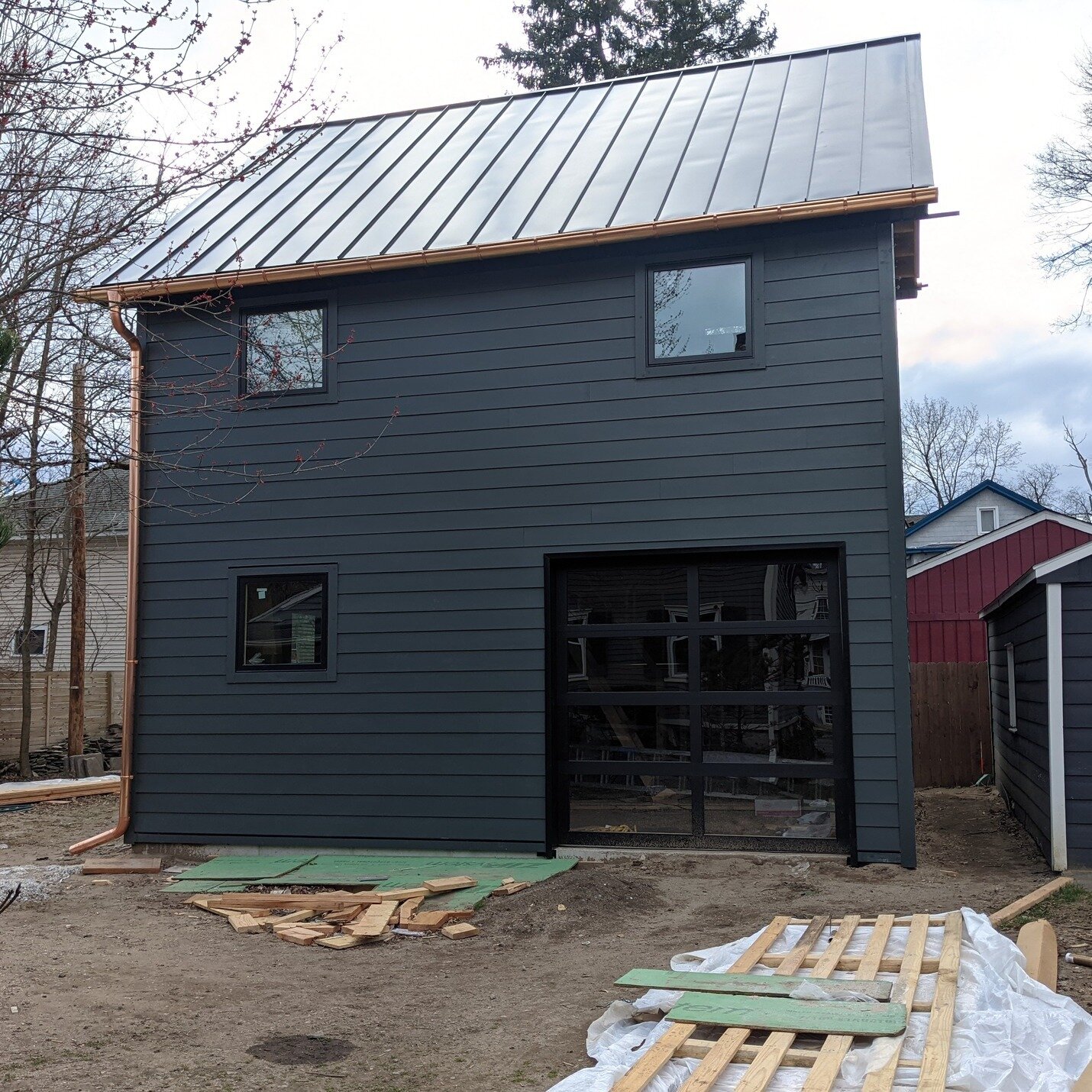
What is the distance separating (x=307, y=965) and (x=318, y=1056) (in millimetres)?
1676

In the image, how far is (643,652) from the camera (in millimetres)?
8781

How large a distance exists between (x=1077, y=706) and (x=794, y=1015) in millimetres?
4875

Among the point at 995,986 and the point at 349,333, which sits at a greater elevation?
the point at 349,333

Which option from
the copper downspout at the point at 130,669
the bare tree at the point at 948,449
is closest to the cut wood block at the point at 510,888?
the copper downspout at the point at 130,669

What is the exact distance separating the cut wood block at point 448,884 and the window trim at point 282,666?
7.52 ft

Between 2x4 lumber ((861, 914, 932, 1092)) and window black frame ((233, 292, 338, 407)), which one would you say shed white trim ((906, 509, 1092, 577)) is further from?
2x4 lumber ((861, 914, 932, 1092))

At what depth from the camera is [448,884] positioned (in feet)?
25.0

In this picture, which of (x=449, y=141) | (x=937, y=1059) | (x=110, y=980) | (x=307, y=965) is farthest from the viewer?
(x=449, y=141)

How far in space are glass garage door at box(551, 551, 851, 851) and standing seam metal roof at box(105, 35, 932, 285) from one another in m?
Result: 2.95

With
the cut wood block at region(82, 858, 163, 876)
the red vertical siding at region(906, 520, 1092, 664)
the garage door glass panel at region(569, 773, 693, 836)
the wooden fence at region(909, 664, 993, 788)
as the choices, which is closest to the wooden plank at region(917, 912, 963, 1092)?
the garage door glass panel at region(569, 773, 693, 836)

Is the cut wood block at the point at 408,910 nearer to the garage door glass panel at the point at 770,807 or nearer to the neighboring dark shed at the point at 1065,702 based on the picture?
the garage door glass panel at the point at 770,807

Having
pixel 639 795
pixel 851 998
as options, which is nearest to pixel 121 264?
pixel 639 795

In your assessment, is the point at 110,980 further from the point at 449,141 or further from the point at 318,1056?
the point at 449,141

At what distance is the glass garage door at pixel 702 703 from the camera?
27.5ft
